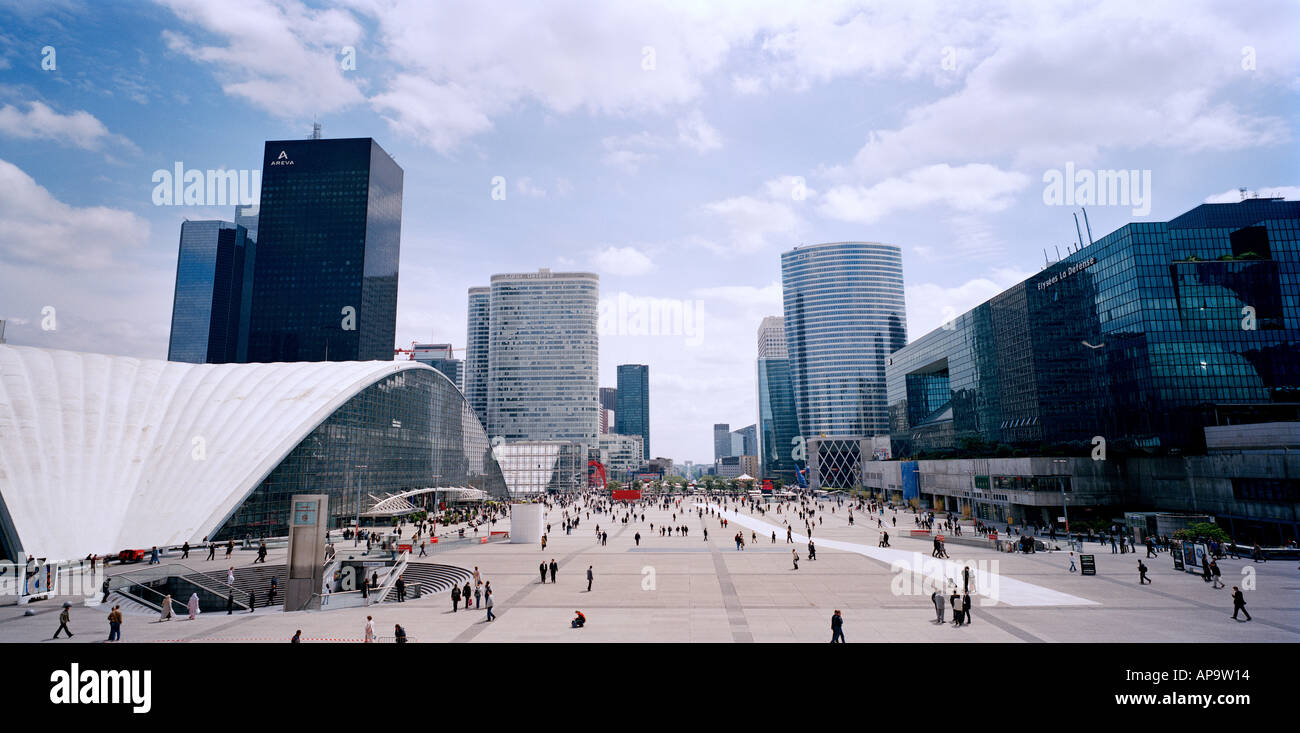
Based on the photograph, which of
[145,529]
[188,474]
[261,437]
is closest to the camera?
[145,529]

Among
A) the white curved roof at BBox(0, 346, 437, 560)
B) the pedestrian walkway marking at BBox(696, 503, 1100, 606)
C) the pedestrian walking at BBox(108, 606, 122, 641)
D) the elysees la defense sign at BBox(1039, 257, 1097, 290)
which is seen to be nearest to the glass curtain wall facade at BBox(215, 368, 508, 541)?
the white curved roof at BBox(0, 346, 437, 560)

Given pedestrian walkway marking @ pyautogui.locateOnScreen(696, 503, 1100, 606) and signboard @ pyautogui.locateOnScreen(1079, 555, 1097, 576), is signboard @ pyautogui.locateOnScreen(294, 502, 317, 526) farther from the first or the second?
signboard @ pyautogui.locateOnScreen(1079, 555, 1097, 576)

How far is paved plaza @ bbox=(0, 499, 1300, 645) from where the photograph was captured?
17.5 meters

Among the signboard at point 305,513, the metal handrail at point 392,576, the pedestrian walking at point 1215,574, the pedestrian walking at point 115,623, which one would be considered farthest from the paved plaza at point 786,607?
the signboard at point 305,513

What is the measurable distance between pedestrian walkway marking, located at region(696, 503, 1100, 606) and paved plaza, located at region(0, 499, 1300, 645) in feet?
0.44

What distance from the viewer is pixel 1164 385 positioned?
56031mm

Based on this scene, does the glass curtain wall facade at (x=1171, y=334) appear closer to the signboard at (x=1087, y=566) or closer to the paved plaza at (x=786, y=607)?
the paved plaza at (x=786, y=607)

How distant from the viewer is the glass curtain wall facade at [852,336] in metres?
188

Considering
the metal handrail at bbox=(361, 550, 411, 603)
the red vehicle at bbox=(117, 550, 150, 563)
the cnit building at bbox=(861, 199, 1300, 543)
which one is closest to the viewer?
the metal handrail at bbox=(361, 550, 411, 603)

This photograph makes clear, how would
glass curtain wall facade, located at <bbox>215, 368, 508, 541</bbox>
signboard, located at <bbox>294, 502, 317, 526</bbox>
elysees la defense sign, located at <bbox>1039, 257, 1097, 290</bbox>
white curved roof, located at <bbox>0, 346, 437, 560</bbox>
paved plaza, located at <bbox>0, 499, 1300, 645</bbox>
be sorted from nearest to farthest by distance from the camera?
paved plaza, located at <bbox>0, 499, 1300, 645</bbox> → signboard, located at <bbox>294, 502, 317, 526</bbox> → white curved roof, located at <bbox>0, 346, 437, 560</bbox> → glass curtain wall facade, located at <bbox>215, 368, 508, 541</bbox> → elysees la defense sign, located at <bbox>1039, 257, 1097, 290</bbox>
